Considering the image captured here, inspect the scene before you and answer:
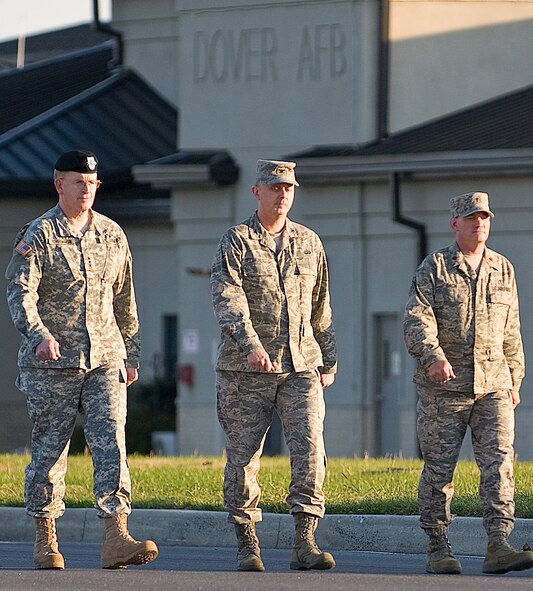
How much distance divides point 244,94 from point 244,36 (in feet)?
2.72

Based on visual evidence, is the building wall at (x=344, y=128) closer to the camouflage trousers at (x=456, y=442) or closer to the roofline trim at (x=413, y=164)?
the roofline trim at (x=413, y=164)

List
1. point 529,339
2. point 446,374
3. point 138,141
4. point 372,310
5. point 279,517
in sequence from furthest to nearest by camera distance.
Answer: point 138,141 → point 372,310 → point 529,339 → point 279,517 → point 446,374

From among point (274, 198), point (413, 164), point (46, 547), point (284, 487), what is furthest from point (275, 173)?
point (413, 164)

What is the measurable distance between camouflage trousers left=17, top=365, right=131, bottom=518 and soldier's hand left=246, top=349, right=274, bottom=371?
0.79 metres

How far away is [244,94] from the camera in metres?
26.3

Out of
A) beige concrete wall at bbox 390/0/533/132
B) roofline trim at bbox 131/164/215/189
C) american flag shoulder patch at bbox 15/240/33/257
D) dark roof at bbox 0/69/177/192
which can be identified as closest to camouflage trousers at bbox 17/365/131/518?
american flag shoulder patch at bbox 15/240/33/257

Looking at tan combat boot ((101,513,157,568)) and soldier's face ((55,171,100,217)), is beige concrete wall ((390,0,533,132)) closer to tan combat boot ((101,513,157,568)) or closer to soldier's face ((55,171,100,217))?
soldier's face ((55,171,100,217))

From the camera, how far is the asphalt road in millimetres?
9133

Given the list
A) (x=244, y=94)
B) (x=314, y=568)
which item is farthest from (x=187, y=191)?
(x=314, y=568)

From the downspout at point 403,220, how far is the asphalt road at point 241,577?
13440 millimetres

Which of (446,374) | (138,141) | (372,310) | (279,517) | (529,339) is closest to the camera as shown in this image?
(446,374)

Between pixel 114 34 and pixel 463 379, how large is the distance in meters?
21.6

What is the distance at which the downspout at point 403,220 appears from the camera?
80.1 feet

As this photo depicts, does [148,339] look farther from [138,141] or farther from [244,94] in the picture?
[244,94]
